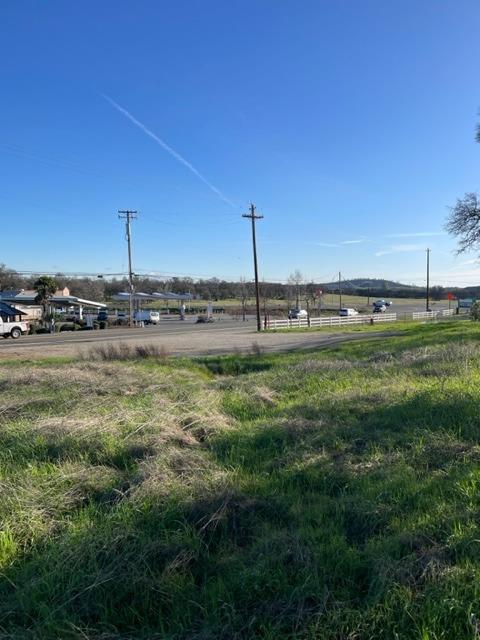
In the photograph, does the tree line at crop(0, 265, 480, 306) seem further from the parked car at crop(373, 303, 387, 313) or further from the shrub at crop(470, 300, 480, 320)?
the shrub at crop(470, 300, 480, 320)

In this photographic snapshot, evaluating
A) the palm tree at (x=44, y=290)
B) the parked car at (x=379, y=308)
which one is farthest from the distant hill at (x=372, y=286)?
the palm tree at (x=44, y=290)

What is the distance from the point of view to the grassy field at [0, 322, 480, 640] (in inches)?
99.4

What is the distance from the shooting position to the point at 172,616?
2609 mm

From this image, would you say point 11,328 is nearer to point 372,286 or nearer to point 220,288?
point 220,288

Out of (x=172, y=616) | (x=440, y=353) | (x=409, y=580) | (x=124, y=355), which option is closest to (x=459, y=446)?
(x=409, y=580)

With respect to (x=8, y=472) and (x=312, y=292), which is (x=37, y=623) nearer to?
(x=8, y=472)

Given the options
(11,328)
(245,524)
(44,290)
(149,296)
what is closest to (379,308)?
(149,296)

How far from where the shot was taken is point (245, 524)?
354 centimetres

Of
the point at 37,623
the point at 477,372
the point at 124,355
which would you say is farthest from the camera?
the point at 124,355

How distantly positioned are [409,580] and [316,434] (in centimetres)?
298

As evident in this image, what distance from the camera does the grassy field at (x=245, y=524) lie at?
2.53 meters

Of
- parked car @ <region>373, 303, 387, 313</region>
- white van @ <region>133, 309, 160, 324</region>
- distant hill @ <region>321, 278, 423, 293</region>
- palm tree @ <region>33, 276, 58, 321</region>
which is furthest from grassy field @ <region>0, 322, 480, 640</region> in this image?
distant hill @ <region>321, 278, 423, 293</region>

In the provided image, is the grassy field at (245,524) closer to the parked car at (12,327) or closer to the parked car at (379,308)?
the parked car at (12,327)

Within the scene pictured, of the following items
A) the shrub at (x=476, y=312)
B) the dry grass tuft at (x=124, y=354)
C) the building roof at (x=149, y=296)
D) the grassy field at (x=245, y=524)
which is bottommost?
the dry grass tuft at (x=124, y=354)
